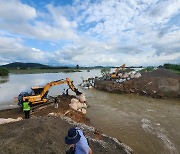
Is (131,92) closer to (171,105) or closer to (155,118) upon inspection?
(171,105)

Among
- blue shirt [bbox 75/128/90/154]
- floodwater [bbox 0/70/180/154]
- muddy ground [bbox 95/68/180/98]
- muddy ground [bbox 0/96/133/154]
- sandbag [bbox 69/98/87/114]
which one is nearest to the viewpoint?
blue shirt [bbox 75/128/90/154]

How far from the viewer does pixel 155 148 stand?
11133 mm

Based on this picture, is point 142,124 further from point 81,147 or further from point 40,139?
point 81,147

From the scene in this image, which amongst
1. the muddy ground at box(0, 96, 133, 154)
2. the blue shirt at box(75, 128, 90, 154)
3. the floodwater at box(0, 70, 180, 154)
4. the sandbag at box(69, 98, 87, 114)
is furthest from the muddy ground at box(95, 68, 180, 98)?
the blue shirt at box(75, 128, 90, 154)

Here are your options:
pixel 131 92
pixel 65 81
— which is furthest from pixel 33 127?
pixel 131 92

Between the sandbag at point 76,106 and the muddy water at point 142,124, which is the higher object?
the sandbag at point 76,106

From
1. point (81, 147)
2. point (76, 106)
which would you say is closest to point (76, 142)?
point (81, 147)

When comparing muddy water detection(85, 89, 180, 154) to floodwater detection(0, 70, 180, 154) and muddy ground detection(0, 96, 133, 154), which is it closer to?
floodwater detection(0, 70, 180, 154)

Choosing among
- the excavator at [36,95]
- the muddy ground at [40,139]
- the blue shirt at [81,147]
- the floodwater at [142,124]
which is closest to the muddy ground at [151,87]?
the floodwater at [142,124]

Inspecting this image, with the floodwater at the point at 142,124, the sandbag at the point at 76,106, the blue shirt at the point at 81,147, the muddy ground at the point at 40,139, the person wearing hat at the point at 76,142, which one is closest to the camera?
the person wearing hat at the point at 76,142

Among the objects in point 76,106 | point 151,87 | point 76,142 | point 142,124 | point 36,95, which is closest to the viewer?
point 76,142

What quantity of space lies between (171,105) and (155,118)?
6.75m

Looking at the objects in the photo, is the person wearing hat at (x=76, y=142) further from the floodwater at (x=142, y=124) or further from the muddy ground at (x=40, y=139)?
the floodwater at (x=142, y=124)

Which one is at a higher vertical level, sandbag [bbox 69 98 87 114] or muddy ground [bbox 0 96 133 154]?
muddy ground [bbox 0 96 133 154]
